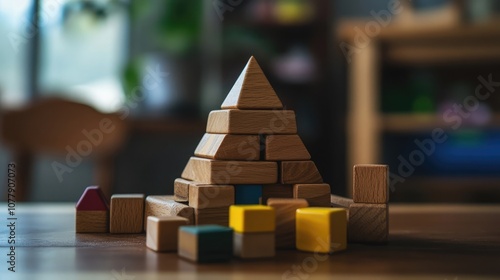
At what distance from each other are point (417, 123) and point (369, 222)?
2122mm

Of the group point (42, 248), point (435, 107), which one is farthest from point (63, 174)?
point (42, 248)

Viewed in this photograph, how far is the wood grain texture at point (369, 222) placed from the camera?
859 millimetres

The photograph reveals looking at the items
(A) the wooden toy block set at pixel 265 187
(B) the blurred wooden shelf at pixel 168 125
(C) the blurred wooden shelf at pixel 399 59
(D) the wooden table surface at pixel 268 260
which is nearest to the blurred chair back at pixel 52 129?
(B) the blurred wooden shelf at pixel 168 125

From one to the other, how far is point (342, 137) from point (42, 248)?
296 centimetres

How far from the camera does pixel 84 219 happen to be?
0.95m

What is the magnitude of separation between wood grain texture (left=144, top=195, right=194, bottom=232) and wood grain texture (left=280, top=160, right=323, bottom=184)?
14cm

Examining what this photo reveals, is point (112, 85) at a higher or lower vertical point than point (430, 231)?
higher

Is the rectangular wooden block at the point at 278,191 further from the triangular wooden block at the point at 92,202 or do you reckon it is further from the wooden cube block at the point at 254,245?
the triangular wooden block at the point at 92,202

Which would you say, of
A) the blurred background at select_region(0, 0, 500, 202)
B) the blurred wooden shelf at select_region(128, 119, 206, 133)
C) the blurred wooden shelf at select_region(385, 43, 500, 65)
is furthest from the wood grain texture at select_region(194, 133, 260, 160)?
the blurred wooden shelf at select_region(128, 119, 206, 133)

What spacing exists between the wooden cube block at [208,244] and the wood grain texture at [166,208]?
11 centimetres

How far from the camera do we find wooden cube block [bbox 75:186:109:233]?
3.09 ft

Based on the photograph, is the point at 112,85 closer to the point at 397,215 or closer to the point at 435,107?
the point at 435,107

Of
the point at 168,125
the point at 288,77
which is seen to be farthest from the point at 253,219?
the point at 288,77

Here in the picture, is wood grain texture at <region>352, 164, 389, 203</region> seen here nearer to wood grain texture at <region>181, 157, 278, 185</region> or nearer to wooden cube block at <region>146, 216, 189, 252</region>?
wood grain texture at <region>181, 157, 278, 185</region>
